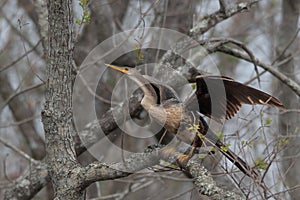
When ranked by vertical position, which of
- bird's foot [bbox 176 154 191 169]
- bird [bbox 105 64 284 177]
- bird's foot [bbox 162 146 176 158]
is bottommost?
bird's foot [bbox 176 154 191 169]

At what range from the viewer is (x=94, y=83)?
213 inches

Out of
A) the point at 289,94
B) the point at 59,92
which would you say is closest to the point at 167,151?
the point at 59,92

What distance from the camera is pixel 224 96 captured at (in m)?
3.29

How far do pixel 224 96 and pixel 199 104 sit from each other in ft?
0.55

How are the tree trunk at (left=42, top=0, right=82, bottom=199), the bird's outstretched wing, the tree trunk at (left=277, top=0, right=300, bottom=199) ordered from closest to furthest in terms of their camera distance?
the tree trunk at (left=42, top=0, right=82, bottom=199)
the bird's outstretched wing
the tree trunk at (left=277, top=0, right=300, bottom=199)

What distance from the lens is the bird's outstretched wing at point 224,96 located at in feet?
10.3

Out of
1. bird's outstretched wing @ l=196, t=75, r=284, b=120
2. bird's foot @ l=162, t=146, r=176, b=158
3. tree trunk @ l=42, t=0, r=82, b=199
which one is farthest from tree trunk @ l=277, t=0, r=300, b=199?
tree trunk @ l=42, t=0, r=82, b=199

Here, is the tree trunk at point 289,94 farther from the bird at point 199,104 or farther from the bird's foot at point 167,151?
the bird's foot at point 167,151

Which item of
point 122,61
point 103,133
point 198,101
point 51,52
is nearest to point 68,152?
point 51,52

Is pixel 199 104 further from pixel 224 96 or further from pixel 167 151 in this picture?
pixel 167 151

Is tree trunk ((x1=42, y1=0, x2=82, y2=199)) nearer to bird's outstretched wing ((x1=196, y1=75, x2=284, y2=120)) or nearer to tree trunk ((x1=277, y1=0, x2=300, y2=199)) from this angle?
bird's outstretched wing ((x1=196, y1=75, x2=284, y2=120))

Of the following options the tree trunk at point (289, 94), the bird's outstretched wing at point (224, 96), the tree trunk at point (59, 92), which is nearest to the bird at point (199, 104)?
the bird's outstretched wing at point (224, 96)

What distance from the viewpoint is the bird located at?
3.10 metres

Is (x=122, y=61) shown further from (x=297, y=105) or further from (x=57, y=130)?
(x=57, y=130)
